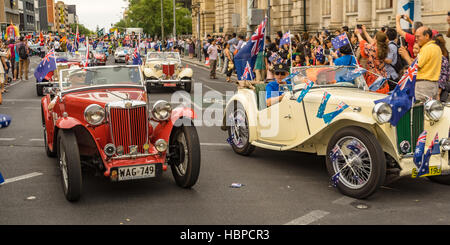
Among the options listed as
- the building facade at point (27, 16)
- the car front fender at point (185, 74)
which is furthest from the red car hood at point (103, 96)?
the building facade at point (27, 16)

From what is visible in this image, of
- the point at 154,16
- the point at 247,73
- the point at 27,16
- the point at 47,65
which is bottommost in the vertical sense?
the point at 247,73

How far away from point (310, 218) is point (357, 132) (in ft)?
3.88

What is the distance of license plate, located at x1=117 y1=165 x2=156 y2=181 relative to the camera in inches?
245

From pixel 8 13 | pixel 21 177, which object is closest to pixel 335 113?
pixel 21 177

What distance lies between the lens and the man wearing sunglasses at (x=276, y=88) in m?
7.93

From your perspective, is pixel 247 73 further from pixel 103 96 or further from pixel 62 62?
pixel 62 62

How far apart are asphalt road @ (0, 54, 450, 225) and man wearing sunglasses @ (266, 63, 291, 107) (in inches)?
38.1

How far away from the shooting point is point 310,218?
5.60 meters

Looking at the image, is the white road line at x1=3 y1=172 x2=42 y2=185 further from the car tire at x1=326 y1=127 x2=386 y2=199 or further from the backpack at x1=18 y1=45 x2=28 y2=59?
the backpack at x1=18 y1=45 x2=28 y2=59

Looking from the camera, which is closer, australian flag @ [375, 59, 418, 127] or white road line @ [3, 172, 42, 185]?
australian flag @ [375, 59, 418, 127]

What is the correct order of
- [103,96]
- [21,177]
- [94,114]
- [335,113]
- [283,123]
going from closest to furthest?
[94,114], [335,113], [103,96], [21,177], [283,123]

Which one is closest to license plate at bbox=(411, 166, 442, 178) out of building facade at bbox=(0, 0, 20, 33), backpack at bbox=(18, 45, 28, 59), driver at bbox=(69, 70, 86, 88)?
driver at bbox=(69, 70, 86, 88)

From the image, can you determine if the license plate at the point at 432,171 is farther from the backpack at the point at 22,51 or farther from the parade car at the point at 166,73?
the backpack at the point at 22,51

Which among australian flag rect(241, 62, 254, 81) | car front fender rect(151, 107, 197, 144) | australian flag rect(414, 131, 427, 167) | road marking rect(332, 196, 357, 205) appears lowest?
road marking rect(332, 196, 357, 205)
